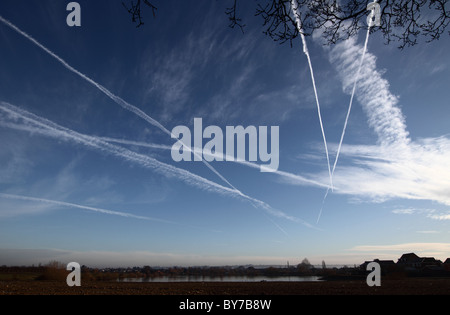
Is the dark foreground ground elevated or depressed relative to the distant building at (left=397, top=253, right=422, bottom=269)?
elevated

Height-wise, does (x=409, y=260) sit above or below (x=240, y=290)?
below

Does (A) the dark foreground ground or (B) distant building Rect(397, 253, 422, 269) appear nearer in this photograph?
(A) the dark foreground ground

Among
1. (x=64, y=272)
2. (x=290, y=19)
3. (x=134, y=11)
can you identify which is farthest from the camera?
(x=64, y=272)

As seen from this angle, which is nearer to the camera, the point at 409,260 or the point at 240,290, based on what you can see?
the point at 240,290

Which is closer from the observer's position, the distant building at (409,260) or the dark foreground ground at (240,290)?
the dark foreground ground at (240,290)

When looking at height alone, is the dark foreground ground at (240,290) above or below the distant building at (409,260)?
above
